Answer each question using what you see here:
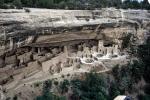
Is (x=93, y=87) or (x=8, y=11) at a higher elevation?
(x=8, y=11)

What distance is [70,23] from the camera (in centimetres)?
1380

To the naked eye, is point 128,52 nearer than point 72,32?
No

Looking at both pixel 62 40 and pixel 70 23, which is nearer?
pixel 70 23

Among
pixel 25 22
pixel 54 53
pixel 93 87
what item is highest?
pixel 25 22

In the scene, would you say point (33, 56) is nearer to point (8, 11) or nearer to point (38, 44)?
point (38, 44)

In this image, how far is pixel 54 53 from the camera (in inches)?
555

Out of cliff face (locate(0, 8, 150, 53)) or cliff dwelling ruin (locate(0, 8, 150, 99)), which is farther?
cliff dwelling ruin (locate(0, 8, 150, 99))

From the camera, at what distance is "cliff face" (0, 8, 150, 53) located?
39.8ft

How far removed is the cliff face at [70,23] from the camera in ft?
39.8

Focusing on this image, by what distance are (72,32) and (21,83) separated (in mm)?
2806

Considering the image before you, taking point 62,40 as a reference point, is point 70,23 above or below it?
above

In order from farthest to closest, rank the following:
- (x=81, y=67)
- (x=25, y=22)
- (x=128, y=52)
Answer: (x=128, y=52) < (x=81, y=67) < (x=25, y=22)

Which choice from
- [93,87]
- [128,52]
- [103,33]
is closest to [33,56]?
[93,87]

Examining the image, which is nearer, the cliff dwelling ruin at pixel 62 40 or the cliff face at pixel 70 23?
the cliff face at pixel 70 23
